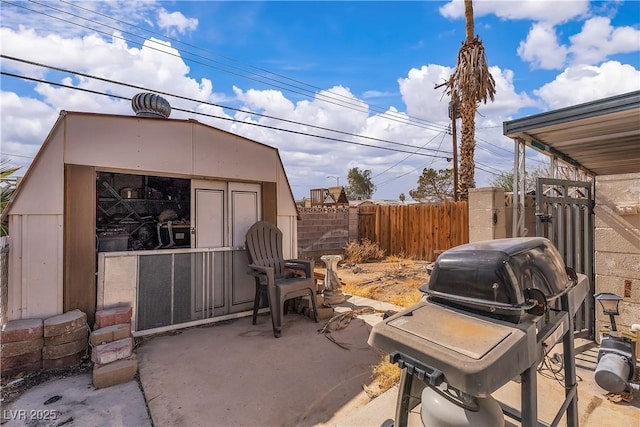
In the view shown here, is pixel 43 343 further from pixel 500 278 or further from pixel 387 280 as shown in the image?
pixel 387 280

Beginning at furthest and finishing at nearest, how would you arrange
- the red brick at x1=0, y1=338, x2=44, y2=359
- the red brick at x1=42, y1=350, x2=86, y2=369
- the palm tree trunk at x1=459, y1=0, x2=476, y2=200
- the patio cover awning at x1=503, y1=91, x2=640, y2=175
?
the palm tree trunk at x1=459, y1=0, x2=476, y2=200
the red brick at x1=42, y1=350, x2=86, y2=369
the red brick at x1=0, y1=338, x2=44, y2=359
the patio cover awning at x1=503, y1=91, x2=640, y2=175

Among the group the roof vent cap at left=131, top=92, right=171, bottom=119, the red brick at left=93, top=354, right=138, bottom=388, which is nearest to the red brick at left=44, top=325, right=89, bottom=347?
the red brick at left=93, top=354, right=138, bottom=388

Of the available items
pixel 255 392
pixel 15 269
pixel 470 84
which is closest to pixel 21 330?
pixel 15 269

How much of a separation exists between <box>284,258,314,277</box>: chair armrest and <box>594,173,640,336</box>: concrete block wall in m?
3.07

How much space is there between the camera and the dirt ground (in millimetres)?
5656

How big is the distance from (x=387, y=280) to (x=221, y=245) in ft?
13.6

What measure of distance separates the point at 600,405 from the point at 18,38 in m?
8.06

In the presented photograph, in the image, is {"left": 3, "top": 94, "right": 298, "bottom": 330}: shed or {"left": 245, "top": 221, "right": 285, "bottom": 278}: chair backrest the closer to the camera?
{"left": 3, "top": 94, "right": 298, "bottom": 330}: shed

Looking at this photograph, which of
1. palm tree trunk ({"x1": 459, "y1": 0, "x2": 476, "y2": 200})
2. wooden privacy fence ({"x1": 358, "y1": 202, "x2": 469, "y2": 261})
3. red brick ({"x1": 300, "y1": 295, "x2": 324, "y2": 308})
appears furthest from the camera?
wooden privacy fence ({"x1": 358, "y1": 202, "x2": 469, "y2": 261})

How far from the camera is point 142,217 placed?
16.8ft

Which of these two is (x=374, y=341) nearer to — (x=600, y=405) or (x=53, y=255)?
(x=600, y=405)

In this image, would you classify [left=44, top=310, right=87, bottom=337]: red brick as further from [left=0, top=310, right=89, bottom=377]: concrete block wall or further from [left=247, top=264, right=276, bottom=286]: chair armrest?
[left=247, top=264, right=276, bottom=286]: chair armrest

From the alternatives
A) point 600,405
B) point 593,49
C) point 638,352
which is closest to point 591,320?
point 638,352

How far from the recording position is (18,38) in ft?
15.2
